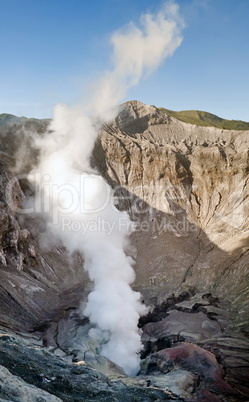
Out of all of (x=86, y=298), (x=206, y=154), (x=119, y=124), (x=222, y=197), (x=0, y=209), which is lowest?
(x=86, y=298)

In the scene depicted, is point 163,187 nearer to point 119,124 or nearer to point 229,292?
point 119,124

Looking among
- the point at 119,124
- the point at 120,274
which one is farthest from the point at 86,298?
the point at 119,124

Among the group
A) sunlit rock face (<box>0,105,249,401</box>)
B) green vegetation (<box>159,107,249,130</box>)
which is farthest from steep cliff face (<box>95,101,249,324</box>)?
green vegetation (<box>159,107,249,130</box>)

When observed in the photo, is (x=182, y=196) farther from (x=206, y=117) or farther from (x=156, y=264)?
(x=206, y=117)

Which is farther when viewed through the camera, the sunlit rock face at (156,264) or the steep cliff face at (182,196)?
the steep cliff face at (182,196)

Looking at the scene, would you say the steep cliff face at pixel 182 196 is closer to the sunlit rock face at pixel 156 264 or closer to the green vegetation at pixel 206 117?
the sunlit rock face at pixel 156 264

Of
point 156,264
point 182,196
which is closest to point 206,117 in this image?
point 182,196

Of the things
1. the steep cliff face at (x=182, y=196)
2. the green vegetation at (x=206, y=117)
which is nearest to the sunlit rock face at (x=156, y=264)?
the steep cliff face at (x=182, y=196)

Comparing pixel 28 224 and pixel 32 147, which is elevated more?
pixel 32 147
